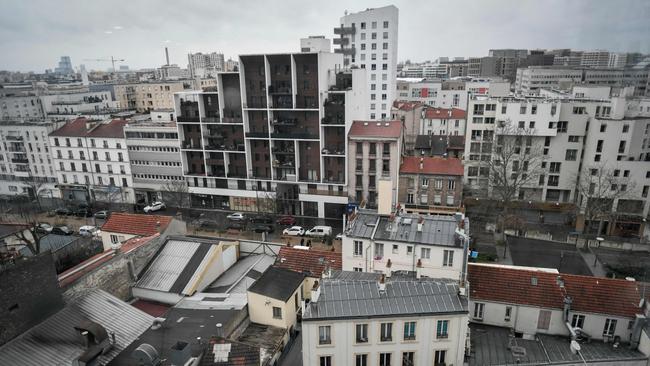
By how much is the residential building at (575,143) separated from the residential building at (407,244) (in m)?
29.4

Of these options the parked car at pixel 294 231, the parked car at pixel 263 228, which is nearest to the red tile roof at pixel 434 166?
the parked car at pixel 294 231

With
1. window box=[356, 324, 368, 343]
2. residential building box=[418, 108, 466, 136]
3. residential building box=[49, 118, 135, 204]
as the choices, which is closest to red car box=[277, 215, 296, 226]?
residential building box=[49, 118, 135, 204]

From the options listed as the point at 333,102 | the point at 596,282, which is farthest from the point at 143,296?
the point at 333,102

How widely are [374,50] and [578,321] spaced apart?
2696 inches

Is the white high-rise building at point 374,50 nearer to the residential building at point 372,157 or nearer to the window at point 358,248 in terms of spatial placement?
the residential building at point 372,157

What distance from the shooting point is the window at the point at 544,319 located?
2355cm

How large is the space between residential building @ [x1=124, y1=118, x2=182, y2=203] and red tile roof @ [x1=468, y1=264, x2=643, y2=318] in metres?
43.8

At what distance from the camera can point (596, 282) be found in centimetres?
2398

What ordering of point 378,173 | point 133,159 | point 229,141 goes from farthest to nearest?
1. point 133,159
2. point 229,141
3. point 378,173

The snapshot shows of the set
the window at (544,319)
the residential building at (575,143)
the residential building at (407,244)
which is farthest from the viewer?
the residential building at (575,143)

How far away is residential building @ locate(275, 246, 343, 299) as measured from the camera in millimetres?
27938

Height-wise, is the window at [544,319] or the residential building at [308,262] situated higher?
the residential building at [308,262]

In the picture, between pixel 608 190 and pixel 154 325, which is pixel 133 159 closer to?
pixel 154 325

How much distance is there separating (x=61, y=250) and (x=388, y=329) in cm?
3024
